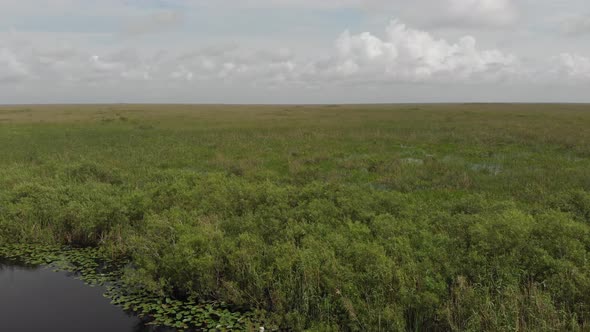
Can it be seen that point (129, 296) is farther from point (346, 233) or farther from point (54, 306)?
point (346, 233)

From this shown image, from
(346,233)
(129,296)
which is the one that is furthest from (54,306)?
(346,233)

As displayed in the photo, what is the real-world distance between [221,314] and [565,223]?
8178 mm

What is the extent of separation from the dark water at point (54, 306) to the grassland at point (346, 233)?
37.8 inches

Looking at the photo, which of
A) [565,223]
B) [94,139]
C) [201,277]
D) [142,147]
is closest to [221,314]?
[201,277]

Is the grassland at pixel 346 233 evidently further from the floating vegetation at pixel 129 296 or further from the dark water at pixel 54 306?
the dark water at pixel 54 306

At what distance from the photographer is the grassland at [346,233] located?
729 cm

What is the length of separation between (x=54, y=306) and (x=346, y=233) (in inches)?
276

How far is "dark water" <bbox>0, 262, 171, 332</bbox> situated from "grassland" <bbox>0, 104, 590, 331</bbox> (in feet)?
3.15

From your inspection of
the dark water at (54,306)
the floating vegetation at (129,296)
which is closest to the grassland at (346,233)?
the floating vegetation at (129,296)

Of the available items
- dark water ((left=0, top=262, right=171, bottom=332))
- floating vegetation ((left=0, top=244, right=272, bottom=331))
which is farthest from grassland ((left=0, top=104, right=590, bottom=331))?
dark water ((left=0, top=262, right=171, bottom=332))

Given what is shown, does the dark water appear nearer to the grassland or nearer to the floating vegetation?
the floating vegetation

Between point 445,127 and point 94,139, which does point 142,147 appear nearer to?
point 94,139

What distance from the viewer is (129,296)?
354 inches

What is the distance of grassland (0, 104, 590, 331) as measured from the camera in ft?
23.9
